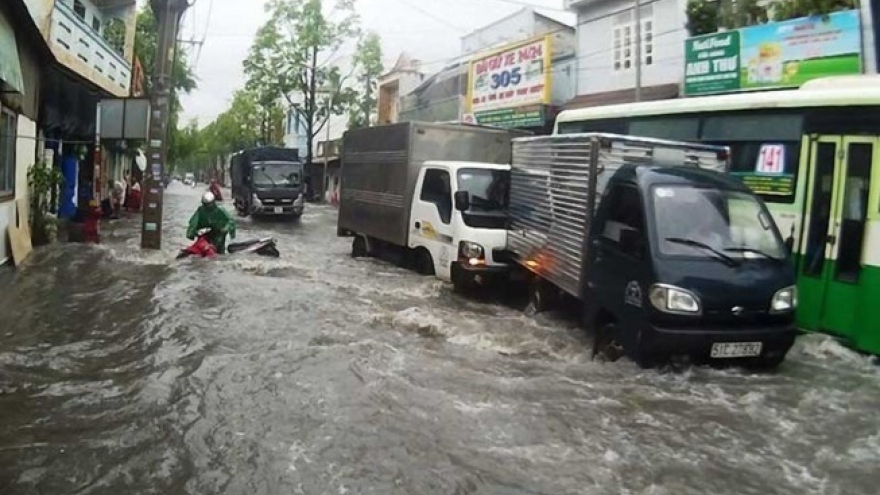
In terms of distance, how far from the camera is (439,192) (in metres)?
11.9

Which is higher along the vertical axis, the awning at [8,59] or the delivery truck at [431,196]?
the awning at [8,59]

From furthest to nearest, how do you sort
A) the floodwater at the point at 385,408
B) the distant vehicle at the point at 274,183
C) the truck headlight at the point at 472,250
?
1. the distant vehicle at the point at 274,183
2. the truck headlight at the point at 472,250
3. the floodwater at the point at 385,408

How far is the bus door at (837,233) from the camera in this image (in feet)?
25.0

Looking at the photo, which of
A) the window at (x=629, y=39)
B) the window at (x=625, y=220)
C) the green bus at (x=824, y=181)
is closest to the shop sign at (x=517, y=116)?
the window at (x=629, y=39)

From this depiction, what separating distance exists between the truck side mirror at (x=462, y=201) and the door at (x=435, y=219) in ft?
1.24

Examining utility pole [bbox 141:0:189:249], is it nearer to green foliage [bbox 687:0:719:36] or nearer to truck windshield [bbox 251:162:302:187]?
green foliage [bbox 687:0:719:36]

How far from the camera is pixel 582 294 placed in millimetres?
7973

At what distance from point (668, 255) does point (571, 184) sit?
202 cm

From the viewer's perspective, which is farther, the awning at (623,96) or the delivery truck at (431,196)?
the awning at (623,96)

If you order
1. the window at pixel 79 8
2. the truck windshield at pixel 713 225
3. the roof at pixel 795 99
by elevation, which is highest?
the window at pixel 79 8

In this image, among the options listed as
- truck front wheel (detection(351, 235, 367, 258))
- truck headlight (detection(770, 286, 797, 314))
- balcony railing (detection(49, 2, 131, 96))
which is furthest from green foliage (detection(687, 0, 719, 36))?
balcony railing (detection(49, 2, 131, 96))

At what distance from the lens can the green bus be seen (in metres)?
7.54

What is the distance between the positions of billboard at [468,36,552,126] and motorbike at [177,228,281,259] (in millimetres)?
11219

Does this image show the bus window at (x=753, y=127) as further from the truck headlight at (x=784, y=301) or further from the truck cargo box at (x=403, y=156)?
the truck cargo box at (x=403, y=156)
